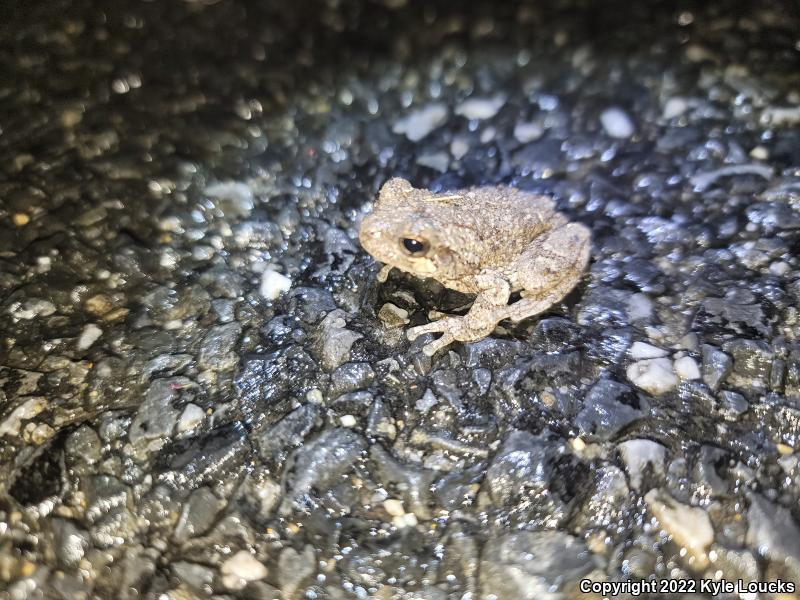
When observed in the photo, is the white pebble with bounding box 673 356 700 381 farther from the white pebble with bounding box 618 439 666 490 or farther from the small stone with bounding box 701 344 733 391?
the white pebble with bounding box 618 439 666 490

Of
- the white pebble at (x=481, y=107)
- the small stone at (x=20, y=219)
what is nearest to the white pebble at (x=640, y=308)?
the white pebble at (x=481, y=107)

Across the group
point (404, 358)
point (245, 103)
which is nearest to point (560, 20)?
point (245, 103)

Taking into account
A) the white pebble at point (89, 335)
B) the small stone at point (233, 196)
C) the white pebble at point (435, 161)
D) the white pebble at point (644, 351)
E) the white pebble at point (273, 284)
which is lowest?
the white pebble at point (644, 351)

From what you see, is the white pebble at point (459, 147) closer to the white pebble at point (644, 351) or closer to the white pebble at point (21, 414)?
the white pebble at point (644, 351)

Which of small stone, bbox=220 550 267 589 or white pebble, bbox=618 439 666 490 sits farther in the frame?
white pebble, bbox=618 439 666 490

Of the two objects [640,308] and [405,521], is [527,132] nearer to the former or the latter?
[640,308]

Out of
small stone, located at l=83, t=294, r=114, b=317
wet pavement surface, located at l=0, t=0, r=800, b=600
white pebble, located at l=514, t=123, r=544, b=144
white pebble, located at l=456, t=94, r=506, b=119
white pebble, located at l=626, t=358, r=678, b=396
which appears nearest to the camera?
wet pavement surface, located at l=0, t=0, r=800, b=600

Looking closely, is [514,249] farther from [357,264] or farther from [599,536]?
[599,536]

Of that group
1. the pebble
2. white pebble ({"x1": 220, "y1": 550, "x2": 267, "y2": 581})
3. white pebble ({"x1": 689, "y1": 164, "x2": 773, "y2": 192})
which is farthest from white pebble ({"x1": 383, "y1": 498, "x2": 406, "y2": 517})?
white pebble ({"x1": 689, "y1": 164, "x2": 773, "y2": 192})
